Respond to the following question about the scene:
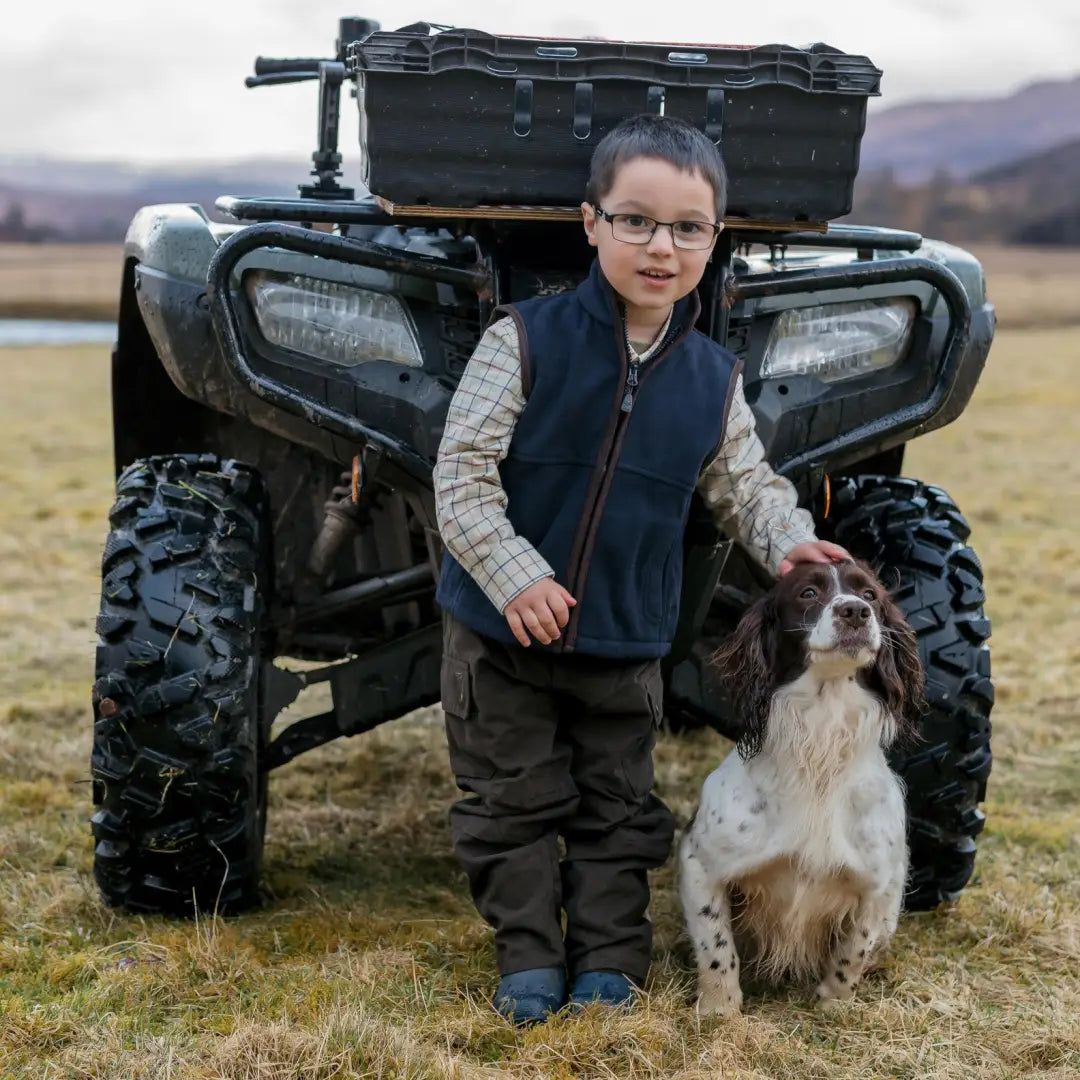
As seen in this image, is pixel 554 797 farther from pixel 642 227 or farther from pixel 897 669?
pixel 642 227

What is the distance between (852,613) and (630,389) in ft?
1.80

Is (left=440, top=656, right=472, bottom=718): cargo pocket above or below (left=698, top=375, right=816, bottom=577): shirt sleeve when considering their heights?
below

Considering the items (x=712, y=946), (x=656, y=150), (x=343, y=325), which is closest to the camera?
(x=656, y=150)

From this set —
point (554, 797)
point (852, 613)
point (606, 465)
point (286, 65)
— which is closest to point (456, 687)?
point (554, 797)

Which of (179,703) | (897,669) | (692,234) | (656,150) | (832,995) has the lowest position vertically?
(832,995)

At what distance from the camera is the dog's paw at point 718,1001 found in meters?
3.07

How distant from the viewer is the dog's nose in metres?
2.81

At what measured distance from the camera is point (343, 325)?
125 inches

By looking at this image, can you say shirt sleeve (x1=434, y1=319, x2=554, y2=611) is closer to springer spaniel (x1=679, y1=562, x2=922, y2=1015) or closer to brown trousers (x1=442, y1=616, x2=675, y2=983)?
brown trousers (x1=442, y1=616, x2=675, y2=983)

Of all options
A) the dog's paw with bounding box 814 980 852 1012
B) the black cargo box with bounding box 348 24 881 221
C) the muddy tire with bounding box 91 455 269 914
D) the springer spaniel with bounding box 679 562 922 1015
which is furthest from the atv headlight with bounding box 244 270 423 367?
the dog's paw with bounding box 814 980 852 1012

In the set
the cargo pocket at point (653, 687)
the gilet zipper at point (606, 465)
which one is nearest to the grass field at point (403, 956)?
the cargo pocket at point (653, 687)

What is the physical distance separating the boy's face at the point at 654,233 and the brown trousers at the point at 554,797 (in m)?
0.69

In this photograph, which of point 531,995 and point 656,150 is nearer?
point 656,150

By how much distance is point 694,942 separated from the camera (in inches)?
122
